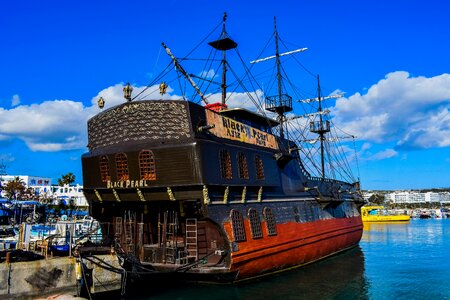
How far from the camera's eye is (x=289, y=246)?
819 inches

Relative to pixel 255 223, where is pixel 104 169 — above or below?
above

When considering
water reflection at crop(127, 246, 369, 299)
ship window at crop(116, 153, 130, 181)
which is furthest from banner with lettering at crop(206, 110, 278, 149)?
water reflection at crop(127, 246, 369, 299)

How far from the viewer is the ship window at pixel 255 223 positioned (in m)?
18.2

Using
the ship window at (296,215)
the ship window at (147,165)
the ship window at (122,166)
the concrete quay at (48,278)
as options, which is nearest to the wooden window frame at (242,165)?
the ship window at (147,165)

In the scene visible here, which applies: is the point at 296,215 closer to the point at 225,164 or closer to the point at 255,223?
the point at 255,223

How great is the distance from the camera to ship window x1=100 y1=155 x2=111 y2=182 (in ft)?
60.6

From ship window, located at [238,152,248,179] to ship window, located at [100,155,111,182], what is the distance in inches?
239

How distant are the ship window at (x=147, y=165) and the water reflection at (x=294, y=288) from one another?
4.91 meters

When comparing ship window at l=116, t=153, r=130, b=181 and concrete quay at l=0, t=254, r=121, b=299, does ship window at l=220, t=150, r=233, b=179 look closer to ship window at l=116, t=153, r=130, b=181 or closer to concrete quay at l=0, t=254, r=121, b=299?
ship window at l=116, t=153, r=130, b=181

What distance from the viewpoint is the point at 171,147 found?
16.4m

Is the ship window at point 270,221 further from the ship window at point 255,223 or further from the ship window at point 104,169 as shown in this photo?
the ship window at point 104,169

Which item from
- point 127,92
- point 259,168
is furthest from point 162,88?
point 259,168

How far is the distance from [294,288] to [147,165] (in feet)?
27.7

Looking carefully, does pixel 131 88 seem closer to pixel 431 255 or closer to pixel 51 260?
pixel 51 260
